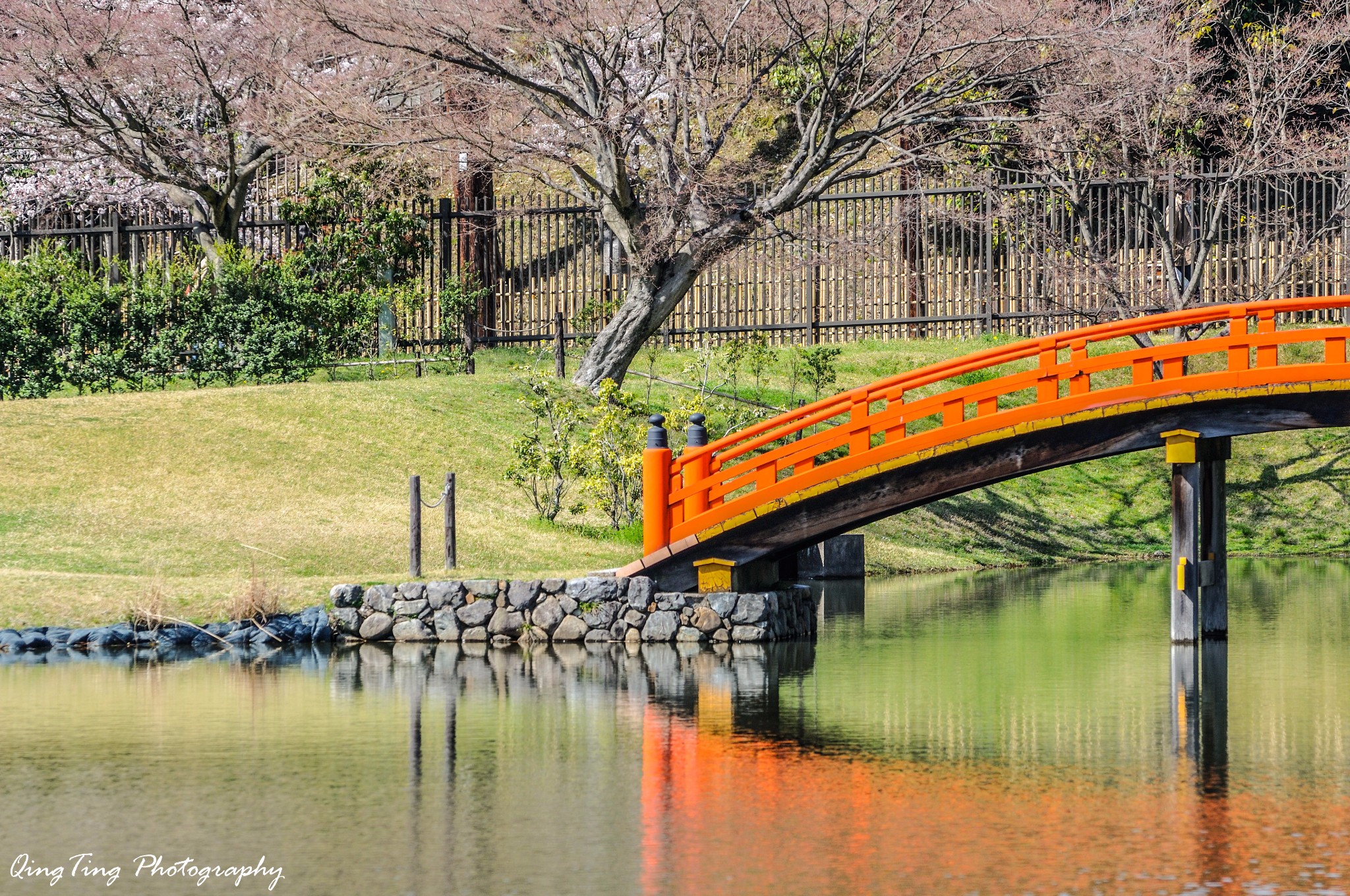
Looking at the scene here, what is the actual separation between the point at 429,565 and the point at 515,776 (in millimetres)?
9695

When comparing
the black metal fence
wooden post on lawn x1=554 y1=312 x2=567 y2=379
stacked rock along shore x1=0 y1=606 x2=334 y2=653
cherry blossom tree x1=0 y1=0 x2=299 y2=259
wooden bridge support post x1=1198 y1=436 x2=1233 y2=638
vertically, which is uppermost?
cherry blossom tree x1=0 y1=0 x2=299 y2=259

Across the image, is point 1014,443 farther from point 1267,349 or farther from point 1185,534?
point 1267,349

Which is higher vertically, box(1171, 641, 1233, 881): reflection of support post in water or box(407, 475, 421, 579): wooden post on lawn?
box(407, 475, 421, 579): wooden post on lawn

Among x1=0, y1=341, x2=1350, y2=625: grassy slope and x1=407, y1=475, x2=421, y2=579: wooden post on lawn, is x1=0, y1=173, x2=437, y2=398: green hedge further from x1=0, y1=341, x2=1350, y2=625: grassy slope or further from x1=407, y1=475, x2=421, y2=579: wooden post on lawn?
x1=407, y1=475, x2=421, y2=579: wooden post on lawn

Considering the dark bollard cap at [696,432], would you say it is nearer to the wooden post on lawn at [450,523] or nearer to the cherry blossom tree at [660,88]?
the wooden post on lawn at [450,523]

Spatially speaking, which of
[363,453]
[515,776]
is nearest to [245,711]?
[515,776]

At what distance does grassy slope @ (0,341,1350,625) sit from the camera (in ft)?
68.9

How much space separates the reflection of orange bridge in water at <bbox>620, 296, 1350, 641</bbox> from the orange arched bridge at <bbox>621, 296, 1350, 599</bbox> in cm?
2

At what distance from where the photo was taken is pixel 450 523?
816 inches

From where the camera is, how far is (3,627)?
60.9 feet

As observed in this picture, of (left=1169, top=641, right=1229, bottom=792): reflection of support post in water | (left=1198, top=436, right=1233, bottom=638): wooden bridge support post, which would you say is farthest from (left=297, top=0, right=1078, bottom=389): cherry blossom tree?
(left=1169, top=641, right=1229, bottom=792): reflection of support post in water

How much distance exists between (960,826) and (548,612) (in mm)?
9428

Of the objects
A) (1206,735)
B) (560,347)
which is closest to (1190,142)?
(560,347)

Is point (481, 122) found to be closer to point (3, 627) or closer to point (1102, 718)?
point (3, 627)
